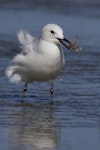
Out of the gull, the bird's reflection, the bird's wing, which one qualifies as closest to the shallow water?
the bird's reflection

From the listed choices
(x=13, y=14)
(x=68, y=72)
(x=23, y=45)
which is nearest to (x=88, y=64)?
(x=68, y=72)

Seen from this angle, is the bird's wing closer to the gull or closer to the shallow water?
the gull

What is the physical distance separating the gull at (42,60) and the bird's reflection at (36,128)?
0.49m

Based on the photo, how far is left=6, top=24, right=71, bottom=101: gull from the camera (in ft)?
33.5

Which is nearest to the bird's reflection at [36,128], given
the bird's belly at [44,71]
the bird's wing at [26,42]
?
the bird's belly at [44,71]

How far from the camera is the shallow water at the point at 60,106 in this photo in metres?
7.85

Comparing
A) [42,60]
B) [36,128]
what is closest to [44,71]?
[42,60]

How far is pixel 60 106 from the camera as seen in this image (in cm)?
987

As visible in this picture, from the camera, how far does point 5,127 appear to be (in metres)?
8.45

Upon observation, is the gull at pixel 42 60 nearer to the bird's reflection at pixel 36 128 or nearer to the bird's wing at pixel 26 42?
the bird's wing at pixel 26 42

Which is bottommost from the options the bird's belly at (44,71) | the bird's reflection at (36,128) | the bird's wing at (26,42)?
the bird's reflection at (36,128)

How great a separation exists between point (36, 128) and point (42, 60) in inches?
74.6

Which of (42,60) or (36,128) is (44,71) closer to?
(42,60)

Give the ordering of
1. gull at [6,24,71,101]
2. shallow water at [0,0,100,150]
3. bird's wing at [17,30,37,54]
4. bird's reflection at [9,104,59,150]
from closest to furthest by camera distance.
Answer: bird's reflection at [9,104,59,150] → shallow water at [0,0,100,150] → gull at [6,24,71,101] → bird's wing at [17,30,37,54]
